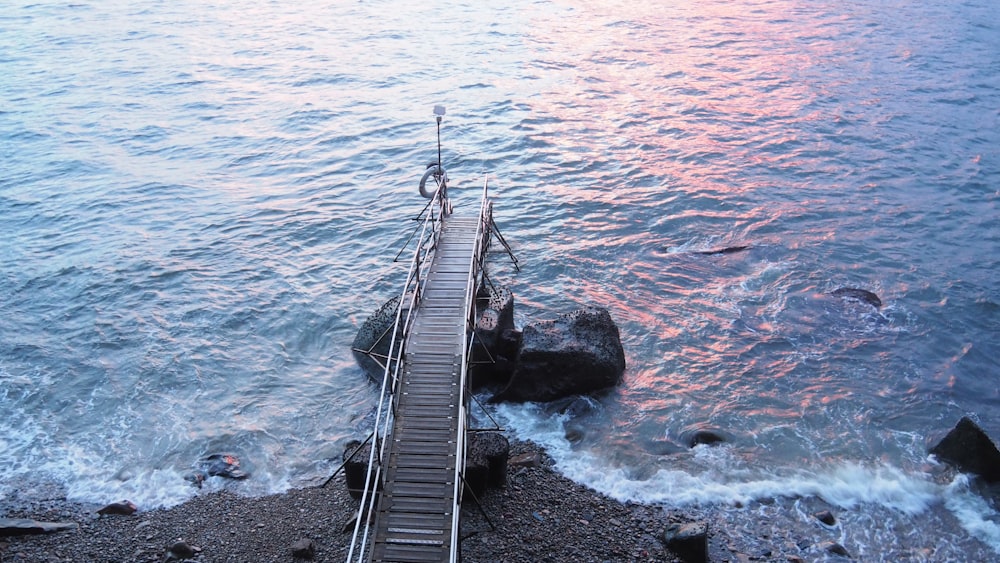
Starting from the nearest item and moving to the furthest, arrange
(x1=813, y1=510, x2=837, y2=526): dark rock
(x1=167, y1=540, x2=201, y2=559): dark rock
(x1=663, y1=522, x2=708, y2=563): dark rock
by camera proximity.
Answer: (x1=663, y1=522, x2=708, y2=563): dark rock, (x1=167, y1=540, x2=201, y2=559): dark rock, (x1=813, y1=510, x2=837, y2=526): dark rock

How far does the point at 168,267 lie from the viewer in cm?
2678

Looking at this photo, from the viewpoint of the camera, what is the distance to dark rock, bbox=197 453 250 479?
57.4 feet

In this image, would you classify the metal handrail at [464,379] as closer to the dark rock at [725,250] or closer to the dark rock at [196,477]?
the dark rock at [196,477]

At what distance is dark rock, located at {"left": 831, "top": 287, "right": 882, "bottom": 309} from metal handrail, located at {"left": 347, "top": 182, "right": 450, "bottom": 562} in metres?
12.2

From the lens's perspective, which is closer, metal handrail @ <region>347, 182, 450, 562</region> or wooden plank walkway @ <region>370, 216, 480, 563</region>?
wooden plank walkway @ <region>370, 216, 480, 563</region>

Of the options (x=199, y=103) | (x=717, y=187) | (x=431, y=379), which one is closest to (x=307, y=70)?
(x=199, y=103)

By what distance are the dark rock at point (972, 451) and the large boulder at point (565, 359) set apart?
7.41m

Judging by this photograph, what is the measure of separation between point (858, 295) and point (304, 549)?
17756mm

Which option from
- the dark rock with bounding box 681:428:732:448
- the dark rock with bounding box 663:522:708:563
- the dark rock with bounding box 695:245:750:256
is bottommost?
the dark rock with bounding box 681:428:732:448

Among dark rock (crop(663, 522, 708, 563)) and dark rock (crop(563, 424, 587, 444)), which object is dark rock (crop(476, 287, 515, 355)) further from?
dark rock (crop(663, 522, 708, 563))

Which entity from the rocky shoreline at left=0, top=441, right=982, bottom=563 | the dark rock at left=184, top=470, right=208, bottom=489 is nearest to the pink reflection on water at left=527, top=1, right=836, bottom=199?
the rocky shoreline at left=0, top=441, right=982, bottom=563

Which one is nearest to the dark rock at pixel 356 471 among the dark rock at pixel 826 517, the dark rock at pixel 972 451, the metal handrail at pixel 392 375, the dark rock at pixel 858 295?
the metal handrail at pixel 392 375

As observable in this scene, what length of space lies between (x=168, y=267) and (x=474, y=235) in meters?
11.8

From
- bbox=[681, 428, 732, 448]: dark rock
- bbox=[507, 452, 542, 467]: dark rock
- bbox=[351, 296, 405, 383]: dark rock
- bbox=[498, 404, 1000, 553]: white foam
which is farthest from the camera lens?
bbox=[351, 296, 405, 383]: dark rock
